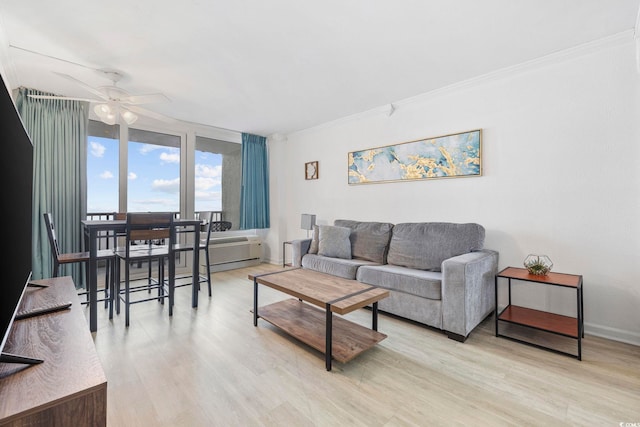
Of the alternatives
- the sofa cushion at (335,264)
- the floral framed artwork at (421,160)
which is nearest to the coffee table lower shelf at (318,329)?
the sofa cushion at (335,264)

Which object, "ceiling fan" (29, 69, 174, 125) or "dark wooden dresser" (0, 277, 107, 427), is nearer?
"dark wooden dresser" (0, 277, 107, 427)

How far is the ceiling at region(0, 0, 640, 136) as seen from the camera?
6.31 feet

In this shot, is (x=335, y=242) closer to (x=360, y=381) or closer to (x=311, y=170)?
(x=311, y=170)

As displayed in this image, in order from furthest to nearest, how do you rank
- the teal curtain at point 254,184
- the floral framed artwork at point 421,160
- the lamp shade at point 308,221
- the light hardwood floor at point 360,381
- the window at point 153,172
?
1. the teal curtain at point 254,184
2. the lamp shade at point 308,221
3. the window at point 153,172
4. the floral framed artwork at point 421,160
5. the light hardwood floor at point 360,381

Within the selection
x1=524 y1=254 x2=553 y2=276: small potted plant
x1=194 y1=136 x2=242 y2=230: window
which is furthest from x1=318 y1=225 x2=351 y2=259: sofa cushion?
x1=194 y1=136 x2=242 y2=230: window

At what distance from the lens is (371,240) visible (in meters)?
3.43

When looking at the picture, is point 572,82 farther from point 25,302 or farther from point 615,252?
point 25,302

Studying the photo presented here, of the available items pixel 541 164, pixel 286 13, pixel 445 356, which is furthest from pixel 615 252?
pixel 286 13

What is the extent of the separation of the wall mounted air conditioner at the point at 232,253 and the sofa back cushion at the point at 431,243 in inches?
108

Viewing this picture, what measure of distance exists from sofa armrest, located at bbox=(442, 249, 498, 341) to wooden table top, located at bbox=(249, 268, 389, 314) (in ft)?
1.83

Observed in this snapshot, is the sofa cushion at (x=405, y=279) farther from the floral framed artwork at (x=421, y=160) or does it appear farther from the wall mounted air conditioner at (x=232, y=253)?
the wall mounted air conditioner at (x=232, y=253)

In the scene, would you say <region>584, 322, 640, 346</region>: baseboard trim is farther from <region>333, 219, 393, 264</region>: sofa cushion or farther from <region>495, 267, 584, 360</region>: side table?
<region>333, 219, 393, 264</region>: sofa cushion

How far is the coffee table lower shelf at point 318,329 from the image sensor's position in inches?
78.6

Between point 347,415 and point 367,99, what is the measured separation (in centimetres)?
321
